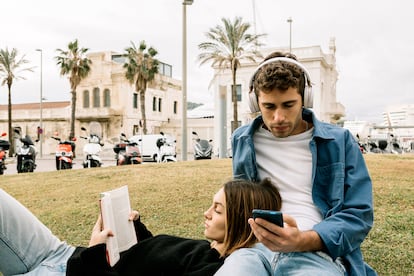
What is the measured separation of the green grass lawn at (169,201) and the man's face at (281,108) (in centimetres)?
68

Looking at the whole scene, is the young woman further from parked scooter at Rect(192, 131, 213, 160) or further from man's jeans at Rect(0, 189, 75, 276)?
parked scooter at Rect(192, 131, 213, 160)

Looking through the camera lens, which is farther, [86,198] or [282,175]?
[86,198]

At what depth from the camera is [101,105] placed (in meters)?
44.8

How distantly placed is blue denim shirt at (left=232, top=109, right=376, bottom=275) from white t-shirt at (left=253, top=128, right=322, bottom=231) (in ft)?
0.29

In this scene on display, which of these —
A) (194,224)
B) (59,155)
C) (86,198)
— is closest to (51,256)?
(194,224)

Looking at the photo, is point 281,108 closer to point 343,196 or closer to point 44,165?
point 343,196

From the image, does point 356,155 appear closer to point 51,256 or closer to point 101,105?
point 51,256

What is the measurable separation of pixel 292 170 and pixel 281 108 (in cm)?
39

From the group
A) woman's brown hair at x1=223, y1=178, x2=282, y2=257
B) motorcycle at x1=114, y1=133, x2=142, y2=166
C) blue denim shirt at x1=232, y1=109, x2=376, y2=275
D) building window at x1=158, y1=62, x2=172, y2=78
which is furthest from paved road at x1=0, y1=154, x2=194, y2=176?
building window at x1=158, y1=62, x2=172, y2=78

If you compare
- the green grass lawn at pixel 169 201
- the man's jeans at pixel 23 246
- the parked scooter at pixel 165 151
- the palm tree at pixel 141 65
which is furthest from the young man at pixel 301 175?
the palm tree at pixel 141 65

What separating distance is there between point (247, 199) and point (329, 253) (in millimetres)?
461

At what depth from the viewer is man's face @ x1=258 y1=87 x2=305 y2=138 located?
7.00 feet

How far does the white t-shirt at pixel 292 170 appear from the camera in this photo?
2264 millimetres

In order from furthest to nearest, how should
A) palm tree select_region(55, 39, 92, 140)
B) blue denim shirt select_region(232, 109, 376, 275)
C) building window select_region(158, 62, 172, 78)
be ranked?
building window select_region(158, 62, 172, 78) → palm tree select_region(55, 39, 92, 140) → blue denim shirt select_region(232, 109, 376, 275)
